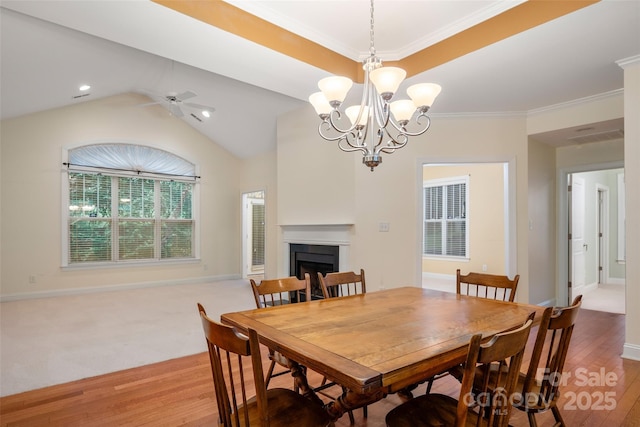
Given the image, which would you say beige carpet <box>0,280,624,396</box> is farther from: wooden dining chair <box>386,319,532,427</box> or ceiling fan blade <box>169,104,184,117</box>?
ceiling fan blade <box>169,104,184,117</box>

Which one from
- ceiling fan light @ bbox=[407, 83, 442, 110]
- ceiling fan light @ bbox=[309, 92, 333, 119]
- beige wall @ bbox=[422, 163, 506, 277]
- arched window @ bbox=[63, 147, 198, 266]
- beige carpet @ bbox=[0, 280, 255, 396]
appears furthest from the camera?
beige wall @ bbox=[422, 163, 506, 277]

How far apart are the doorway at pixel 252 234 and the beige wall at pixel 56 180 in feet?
2.90

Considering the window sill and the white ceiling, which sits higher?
the white ceiling

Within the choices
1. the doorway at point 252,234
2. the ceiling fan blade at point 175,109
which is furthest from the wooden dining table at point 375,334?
the doorway at point 252,234

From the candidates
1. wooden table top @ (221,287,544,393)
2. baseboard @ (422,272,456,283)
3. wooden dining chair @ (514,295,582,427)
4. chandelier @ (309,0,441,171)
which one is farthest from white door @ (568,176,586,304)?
wooden dining chair @ (514,295,582,427)

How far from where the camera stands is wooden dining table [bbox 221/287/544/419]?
1184 mm

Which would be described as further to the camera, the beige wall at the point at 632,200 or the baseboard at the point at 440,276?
the baseboard at the point at 440,276

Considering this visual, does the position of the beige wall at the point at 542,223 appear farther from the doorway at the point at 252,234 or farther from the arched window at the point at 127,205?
the arched window at the point at 127,205

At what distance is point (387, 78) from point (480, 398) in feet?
5.22

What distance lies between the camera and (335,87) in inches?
79.8

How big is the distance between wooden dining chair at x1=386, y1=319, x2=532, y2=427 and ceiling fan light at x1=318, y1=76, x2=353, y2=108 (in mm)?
1474

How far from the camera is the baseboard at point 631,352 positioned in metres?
3.12

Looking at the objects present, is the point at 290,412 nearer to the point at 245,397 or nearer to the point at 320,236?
the point at 245,397

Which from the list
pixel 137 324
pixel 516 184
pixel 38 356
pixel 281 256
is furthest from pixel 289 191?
pixel 38 356
